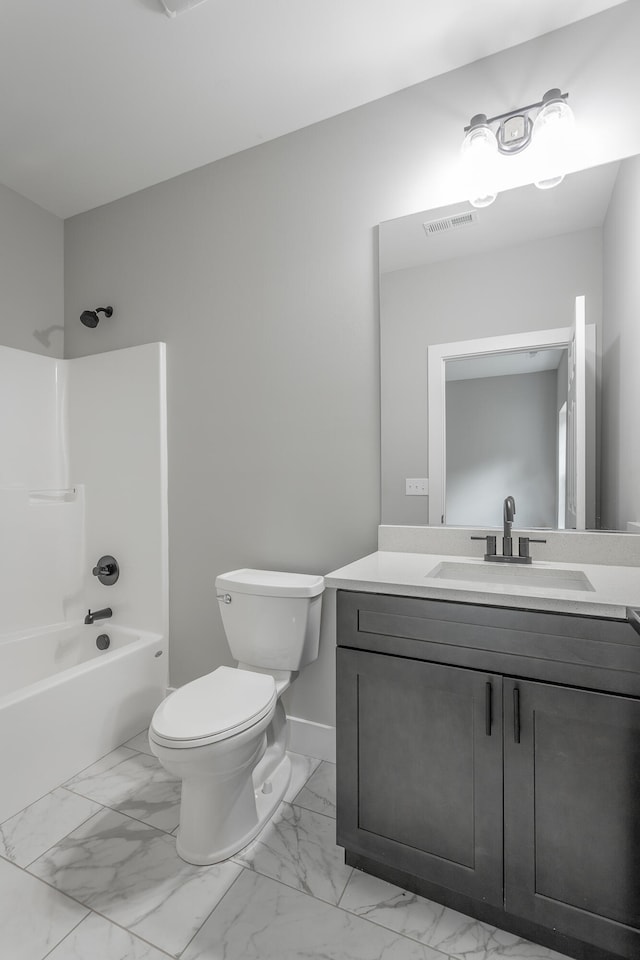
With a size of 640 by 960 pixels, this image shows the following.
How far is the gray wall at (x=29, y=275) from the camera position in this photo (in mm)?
2451

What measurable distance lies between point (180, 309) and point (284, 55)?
1082mm

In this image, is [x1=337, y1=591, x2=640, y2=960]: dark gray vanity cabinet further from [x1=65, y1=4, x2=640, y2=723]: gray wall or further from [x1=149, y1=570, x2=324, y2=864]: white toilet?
[x1=65, y1=4, x2=640, y2=723]: gray wall

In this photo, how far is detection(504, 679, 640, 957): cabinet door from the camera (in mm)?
1060

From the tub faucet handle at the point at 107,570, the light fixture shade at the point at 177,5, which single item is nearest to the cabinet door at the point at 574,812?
the tub faucet handle at the point at 107,570

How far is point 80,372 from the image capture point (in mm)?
2635

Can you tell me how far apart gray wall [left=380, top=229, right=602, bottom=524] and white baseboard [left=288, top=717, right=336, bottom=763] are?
0.94 metres

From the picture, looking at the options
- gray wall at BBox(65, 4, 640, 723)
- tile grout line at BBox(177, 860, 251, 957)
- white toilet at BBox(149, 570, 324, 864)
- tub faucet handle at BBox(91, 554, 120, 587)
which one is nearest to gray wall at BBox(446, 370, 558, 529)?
gray wall at BBox(65, 4, 640, 723)

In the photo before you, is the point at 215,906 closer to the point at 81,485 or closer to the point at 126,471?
the point at 126,471

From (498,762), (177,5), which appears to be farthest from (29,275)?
(498,762)

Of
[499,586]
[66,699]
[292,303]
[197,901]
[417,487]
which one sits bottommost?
[197,901]

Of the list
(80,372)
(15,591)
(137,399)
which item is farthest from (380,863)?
(80,372)

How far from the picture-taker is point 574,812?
1.10 metres

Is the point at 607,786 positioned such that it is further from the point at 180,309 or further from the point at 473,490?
the point at 180,309

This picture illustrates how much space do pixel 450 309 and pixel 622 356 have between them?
0.59 metres
